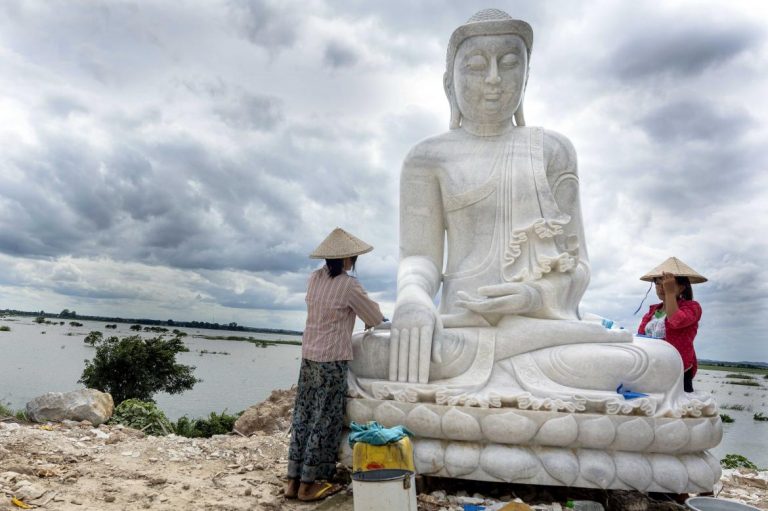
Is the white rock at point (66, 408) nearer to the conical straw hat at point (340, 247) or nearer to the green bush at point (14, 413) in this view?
the green bush at point (14, 413)

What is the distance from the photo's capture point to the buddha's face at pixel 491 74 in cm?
515

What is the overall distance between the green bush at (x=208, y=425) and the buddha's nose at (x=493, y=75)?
690cm

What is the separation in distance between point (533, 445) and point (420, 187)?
97.8 inches

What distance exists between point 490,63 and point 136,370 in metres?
13.0

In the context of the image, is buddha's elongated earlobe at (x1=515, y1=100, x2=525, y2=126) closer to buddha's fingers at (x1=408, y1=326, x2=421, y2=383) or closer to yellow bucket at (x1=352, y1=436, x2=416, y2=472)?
buddha's fingers at (x1=408, y1=326, x2=421, y2=383)

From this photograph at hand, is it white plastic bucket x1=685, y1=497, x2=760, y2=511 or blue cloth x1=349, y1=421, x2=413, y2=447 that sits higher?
blue cloth x1=349, y1=421, x2=413, y2=447

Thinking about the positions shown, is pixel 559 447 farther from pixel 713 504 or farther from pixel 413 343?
pixel 413 343

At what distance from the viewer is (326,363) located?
4027mm

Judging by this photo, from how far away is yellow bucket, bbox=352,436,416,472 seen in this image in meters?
3.46

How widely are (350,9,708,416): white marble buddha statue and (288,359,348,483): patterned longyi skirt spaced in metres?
0.22

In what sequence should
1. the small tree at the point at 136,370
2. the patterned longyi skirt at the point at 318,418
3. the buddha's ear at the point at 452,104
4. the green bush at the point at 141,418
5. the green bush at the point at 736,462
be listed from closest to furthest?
1. the patterned longyi skirt at the point at 318,418
2. the buddha's ear at the point at 452,104
3. the green bush at the point at 736,462
4. the green bush at the point at 141,418
5. the small tree at the point at 136,370

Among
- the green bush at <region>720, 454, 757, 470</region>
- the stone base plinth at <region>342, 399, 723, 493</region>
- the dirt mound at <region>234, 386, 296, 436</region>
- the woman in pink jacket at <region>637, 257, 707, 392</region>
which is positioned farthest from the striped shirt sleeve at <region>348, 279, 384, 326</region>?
the green bush at <region>720, 454, 757, 470</region>

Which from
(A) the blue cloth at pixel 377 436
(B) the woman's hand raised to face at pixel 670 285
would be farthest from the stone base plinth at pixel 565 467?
(B) the woman's hand raised to face at pixel 670 285

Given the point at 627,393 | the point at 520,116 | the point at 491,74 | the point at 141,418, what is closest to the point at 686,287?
the point at 627,393
